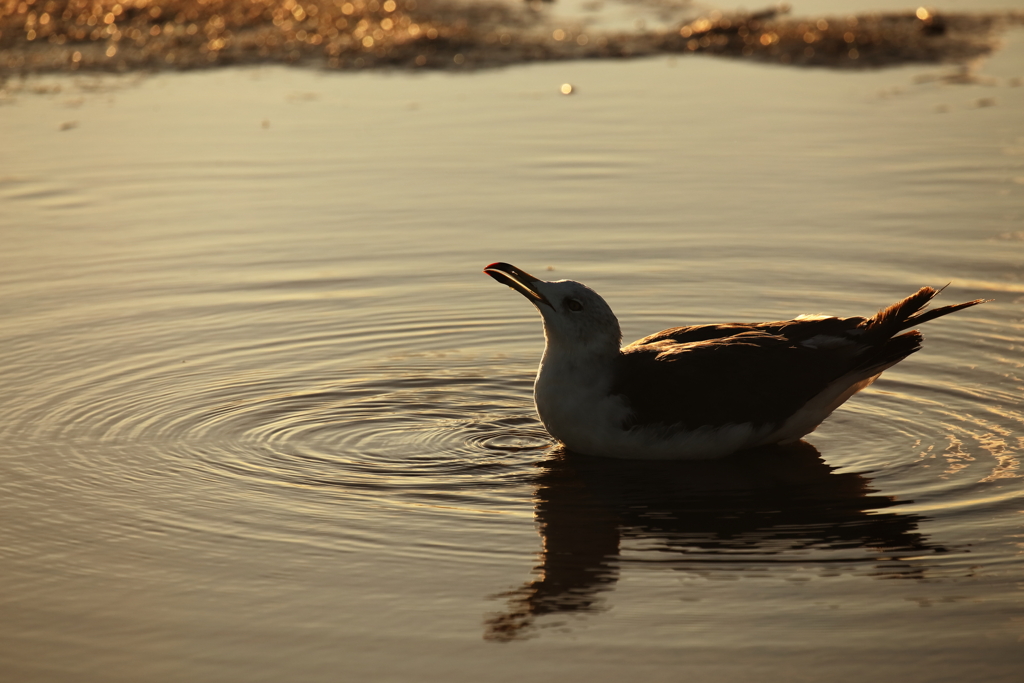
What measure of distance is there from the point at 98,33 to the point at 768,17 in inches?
398

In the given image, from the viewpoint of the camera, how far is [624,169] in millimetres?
13875

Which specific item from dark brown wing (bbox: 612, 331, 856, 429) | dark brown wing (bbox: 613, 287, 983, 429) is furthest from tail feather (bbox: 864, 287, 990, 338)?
dark brown wing (bbox: 612, 331, 856, 429)

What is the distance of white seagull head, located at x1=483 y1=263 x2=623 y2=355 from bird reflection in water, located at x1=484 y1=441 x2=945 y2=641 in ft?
2.33

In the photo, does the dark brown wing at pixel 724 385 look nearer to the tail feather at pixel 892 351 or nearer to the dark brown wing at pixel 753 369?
the dark brown wing at pixel 753 369

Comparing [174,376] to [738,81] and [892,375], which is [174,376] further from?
[738,81]

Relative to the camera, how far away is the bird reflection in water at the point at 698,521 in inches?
251

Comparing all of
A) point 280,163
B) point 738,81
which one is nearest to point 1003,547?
point 280,163

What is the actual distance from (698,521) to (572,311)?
5.56 ft

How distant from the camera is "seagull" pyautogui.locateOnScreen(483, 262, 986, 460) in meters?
8.02

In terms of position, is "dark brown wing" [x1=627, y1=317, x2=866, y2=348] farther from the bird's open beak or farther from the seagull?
the bird's open beak

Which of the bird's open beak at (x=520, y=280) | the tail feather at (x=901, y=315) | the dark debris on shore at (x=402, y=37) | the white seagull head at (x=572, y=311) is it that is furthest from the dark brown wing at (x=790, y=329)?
the dark debris on shore at (x=402, y=37)

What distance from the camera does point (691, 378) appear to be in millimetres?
8008

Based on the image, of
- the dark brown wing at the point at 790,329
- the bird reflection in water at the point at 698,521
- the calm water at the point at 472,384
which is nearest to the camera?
the calm water at the point at 472,384

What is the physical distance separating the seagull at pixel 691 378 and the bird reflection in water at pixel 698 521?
0.60ft
